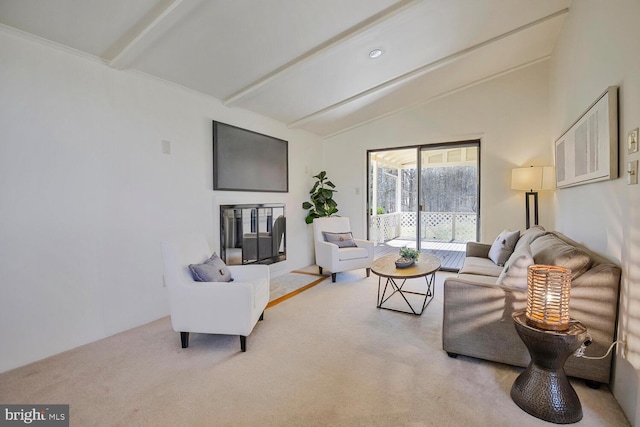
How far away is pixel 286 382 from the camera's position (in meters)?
2.02

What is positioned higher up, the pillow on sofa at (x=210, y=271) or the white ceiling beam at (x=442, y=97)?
the white ceiling beam at (x=442, y=97)

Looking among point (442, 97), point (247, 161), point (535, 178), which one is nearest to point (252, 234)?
point (247, 161)

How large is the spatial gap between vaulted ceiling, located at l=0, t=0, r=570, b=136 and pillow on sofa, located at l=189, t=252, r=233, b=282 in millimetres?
1859

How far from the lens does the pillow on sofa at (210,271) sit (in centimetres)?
251

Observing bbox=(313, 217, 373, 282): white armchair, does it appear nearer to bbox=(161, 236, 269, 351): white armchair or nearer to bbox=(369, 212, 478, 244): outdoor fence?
bbox=(369, 212, 478, 244): outdoor fence

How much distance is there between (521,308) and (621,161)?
1087mm

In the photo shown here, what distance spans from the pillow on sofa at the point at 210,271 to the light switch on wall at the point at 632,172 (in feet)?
9.30

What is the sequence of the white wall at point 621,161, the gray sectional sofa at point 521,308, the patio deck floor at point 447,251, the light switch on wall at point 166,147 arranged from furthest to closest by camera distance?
the patio deck floor at point 447,251
the light switch on wall at point 166,147
the gray sectional sofa at point 521,308
the white wall at point 621,161

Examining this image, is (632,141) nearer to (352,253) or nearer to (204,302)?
(204,302)

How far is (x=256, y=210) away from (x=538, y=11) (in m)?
3.92

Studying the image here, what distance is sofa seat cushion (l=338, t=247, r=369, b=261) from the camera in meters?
4.38

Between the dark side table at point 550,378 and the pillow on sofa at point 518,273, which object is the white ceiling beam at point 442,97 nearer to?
the pillow on sofa at point 518,273

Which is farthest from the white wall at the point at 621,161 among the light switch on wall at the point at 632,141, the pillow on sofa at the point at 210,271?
the pillow on sofa at the point at 210,271

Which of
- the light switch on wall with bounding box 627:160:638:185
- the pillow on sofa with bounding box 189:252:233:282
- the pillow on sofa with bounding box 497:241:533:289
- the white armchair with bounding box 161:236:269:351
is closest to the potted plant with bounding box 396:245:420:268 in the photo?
the pillow on sofa with bounding box 497:241:533:289
